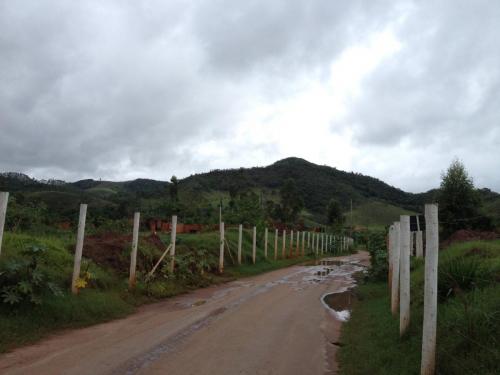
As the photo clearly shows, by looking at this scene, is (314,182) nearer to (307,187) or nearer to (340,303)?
(307,187)

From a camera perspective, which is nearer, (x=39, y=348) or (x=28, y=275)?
(x=39, y=348)

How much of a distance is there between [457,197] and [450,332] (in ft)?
62.2

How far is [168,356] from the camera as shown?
6.40 meters

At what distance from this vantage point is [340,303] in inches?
496

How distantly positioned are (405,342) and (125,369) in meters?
4.08

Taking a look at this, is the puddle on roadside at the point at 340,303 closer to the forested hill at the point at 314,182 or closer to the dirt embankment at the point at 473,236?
the dirt embankment at the point at 473,236

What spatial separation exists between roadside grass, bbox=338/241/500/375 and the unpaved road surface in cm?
54

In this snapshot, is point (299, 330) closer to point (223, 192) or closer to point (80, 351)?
point (80, 351)

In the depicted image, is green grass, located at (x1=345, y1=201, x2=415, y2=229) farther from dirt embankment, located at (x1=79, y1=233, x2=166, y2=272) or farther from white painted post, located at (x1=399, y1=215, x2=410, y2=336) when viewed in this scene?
white painted post, located at (x1=399, y1=215, x2=410, y2=336)

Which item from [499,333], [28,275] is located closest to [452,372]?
[499,333]

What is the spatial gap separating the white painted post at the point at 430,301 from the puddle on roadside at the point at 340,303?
5240mm

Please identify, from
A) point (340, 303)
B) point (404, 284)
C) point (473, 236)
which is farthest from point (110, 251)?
point (473, 236)

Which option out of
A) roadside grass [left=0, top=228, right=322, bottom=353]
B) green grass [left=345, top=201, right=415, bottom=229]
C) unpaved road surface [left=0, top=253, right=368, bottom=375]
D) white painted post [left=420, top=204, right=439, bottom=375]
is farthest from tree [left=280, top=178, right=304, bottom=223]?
white painted post [left=420, top=204, right=439, bottom=375]

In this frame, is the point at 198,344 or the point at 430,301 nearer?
the point at 430,301
